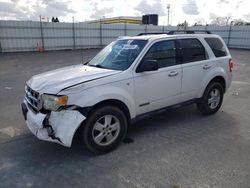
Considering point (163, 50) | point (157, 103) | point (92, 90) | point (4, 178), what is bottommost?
point (4, 178)

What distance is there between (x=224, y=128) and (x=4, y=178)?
3.83m

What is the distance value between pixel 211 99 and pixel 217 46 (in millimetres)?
1208

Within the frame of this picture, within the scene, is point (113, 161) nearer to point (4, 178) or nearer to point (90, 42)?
point (4, 178)

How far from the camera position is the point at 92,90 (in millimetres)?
3094

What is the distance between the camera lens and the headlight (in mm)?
2947

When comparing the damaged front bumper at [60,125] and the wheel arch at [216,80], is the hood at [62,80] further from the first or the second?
the wheel arch at [216,80]

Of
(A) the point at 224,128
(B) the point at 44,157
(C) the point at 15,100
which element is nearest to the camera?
(B) the point at 44,157

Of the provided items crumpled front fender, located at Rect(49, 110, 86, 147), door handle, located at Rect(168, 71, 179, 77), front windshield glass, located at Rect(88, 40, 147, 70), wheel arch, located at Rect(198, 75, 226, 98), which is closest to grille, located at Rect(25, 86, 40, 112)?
crumpled front fender, located at Rect(49, 110, 86, 147)

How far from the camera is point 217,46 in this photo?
16.2ft

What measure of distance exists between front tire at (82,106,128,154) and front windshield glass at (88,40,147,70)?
32.1 inches

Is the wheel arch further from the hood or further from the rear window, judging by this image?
the hood

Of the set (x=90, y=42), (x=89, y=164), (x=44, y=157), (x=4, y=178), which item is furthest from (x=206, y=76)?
(x=90, y=42)

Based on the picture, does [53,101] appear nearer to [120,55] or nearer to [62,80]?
[62,80]

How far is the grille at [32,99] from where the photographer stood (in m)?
3.21
